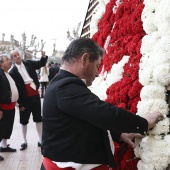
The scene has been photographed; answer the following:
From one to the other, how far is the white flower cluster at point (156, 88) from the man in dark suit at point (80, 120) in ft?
0.71

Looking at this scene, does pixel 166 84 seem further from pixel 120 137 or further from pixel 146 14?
pixel 146 14

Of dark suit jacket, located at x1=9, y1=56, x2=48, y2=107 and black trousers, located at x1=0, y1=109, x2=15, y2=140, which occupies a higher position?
dark suit jacket, located at x1=9, y1=56, x2=48, y2=107

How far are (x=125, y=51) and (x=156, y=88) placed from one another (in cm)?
100

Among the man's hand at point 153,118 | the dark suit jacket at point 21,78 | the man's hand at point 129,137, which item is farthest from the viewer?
the dark suit jacket at point 21,78

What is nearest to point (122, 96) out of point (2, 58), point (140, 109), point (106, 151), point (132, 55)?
point (140, 109)

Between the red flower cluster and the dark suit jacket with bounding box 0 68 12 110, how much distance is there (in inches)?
78.3

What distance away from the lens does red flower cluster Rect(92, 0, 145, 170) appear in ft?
8.92

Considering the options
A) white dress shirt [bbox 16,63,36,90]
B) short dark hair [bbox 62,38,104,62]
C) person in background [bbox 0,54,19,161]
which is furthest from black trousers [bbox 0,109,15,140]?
short dark hair [bbox 62,38,104,62]

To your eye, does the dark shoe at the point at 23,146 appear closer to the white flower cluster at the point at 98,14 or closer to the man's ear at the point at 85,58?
the white flower cluster at the point at 98,14

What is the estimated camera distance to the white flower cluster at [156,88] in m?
2.30

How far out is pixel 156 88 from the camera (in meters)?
2.46

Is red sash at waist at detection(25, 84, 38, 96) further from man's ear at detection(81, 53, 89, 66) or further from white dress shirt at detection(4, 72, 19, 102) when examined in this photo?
man's ear at detection(81, 53, 89, 66)

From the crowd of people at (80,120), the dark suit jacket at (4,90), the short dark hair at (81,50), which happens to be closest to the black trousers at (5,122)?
the dark suit jacket at (4,90)

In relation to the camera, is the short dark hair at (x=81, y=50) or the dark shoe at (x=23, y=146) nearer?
the short dark hair at (x=81, y=50)
